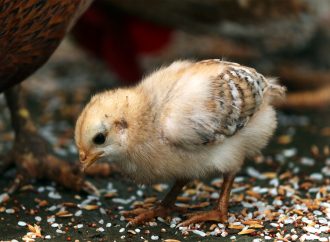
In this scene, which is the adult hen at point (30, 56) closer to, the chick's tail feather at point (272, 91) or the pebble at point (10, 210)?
the pebble at point (10, 210)

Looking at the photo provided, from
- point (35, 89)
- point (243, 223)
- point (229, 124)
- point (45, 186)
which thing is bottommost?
point (243, 223)

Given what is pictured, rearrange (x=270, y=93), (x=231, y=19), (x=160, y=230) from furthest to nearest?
(x=231, y=19)
(x=270, y=93)
(x=160, y=230)

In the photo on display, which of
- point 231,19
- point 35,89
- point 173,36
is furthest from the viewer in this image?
point 173,36

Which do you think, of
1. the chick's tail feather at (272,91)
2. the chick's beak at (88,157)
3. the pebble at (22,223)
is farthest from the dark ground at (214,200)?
the chick's tail feather at (272,91)

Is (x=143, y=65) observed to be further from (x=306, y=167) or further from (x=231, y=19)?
(x=306, y=167)

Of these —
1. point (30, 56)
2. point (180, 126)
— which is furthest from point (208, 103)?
point (30, 56)

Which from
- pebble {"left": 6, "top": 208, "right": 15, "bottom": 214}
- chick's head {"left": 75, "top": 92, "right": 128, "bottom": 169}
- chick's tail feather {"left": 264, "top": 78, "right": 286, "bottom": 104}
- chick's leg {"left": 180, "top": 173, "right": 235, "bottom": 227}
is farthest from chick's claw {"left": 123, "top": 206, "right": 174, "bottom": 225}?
chick's tail feather {"left": 264, "top": 78, "right": 286, "bottom": 104}

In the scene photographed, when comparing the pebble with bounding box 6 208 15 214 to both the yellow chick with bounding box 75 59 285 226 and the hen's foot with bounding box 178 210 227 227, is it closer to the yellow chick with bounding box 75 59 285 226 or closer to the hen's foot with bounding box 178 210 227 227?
the yellow chick with bounding box 75 59 285 226

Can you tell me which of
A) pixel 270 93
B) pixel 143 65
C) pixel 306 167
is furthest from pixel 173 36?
pixel 270 93
